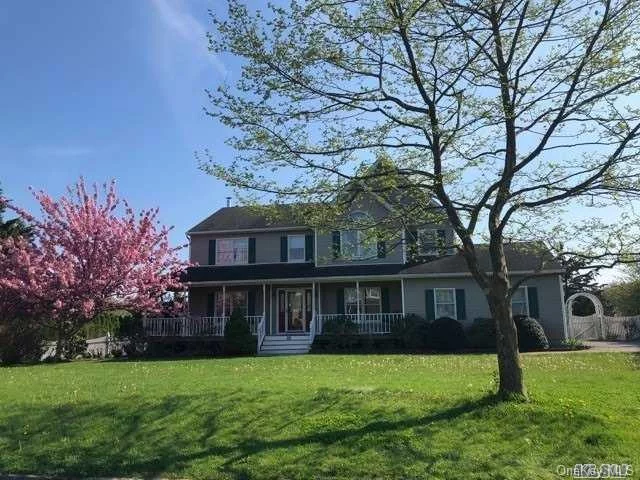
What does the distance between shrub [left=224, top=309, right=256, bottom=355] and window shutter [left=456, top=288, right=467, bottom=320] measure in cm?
853

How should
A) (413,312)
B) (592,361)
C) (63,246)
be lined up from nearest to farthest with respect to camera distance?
(592,361)
(63,246)
(413,312)

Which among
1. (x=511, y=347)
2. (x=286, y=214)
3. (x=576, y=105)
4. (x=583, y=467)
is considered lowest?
(x=583, y=467)

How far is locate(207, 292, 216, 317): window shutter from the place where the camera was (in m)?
26.8

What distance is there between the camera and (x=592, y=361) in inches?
624

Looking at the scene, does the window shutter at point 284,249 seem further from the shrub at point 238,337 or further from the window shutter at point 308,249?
the shrub at point 238,337

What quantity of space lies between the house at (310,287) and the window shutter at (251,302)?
5 cm

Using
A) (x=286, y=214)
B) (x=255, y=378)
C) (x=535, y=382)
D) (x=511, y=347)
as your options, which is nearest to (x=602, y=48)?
(x=511, y=347)

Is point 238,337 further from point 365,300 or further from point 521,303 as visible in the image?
point 521,303

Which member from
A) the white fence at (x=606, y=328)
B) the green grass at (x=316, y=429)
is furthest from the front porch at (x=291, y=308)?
the green grass at (x=316, y=429)

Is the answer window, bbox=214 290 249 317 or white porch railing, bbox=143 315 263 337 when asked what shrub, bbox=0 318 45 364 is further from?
window, bbox=214 290 249 317

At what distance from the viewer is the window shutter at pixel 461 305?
23.9m

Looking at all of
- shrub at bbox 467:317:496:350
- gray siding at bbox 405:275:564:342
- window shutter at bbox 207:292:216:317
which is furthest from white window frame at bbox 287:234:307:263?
shrub at bbox 467:317:496:350

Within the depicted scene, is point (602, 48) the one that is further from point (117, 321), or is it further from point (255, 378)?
point (117, 321)

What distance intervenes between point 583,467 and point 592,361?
35.6ft
